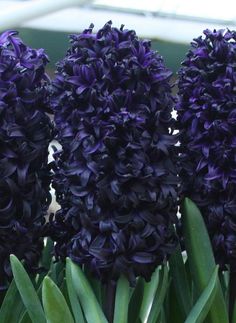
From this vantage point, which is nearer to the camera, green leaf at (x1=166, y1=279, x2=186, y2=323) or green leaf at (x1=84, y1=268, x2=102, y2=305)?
green leaf at (x1=84, y1=268, x2=102, y2=305)

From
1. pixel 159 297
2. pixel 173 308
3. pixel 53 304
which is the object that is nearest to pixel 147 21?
pixel 173 308

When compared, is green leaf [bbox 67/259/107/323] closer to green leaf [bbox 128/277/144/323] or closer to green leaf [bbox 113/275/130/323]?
green leaf [bbox 113/275/130/323]

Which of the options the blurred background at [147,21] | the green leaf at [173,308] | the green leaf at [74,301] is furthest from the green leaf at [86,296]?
the blurred background at [147,21]

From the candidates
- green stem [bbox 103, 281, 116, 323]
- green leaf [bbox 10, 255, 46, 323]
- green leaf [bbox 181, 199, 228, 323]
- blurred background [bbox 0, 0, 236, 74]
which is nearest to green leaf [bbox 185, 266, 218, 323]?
green leaf [bbox 181, 199, 228, 323]

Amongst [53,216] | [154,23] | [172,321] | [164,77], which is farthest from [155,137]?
[154,23]

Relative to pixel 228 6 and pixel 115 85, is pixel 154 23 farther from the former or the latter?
pixel 115 85

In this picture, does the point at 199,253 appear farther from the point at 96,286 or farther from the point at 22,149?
the point at 22,149
